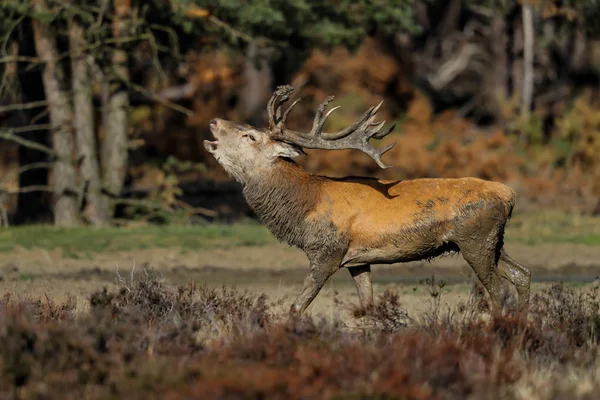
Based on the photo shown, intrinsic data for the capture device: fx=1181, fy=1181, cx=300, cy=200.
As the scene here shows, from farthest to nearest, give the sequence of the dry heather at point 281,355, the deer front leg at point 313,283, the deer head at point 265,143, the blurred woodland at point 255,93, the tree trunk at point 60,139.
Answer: the tree trunk at point 60,139, the blurred woodland at point 255,93, the deer head at point 265,143, the deer front leg at point 313,283, the dry heather at point 281,355

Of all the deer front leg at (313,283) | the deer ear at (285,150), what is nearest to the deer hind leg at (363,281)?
the deer front leg at (313,283)

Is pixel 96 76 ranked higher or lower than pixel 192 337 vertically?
higher

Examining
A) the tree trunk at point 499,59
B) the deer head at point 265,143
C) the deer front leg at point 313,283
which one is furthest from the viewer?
the tree trunk at point 499,59

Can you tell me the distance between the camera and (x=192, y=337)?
10.2 m

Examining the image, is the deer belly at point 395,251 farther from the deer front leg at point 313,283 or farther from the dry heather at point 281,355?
the dry heather at point 281,355

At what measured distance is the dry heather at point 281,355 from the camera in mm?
8602

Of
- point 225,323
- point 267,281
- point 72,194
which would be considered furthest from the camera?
point 72,194

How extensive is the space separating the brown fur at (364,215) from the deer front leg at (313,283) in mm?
11

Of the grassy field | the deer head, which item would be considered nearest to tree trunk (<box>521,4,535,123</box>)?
the grassy field

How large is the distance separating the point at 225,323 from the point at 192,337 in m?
1.51

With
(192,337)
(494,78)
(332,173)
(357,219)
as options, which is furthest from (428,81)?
(192,337)

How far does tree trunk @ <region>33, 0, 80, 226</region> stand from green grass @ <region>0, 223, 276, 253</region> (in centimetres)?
99

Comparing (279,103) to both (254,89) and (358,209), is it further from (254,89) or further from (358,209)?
(254,89)

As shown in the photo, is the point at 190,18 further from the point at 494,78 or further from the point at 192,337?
the point at 494,78
